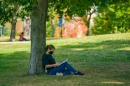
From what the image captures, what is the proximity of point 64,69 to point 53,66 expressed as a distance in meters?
0.45

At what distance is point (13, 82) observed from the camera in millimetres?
13578

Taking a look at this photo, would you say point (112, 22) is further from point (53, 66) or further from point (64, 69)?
point (53, 66)

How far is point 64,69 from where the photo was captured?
49.6ft

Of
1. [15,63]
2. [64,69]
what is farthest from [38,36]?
[15,63]

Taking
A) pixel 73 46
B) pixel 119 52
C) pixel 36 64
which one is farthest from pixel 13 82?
pixel 73 46

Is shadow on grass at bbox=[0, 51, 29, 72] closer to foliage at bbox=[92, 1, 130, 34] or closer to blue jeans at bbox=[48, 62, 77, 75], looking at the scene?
blue jeans at bbox=[48, 62, 77, 75]

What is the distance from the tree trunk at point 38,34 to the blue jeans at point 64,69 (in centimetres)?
A: 70

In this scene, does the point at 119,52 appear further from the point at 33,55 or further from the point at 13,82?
the point at 13,82

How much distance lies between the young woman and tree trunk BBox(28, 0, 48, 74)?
40 cm

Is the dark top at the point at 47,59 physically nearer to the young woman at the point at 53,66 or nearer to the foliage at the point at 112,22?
the young woman at the point at 53,66

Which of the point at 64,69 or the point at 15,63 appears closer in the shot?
the point at 64,69

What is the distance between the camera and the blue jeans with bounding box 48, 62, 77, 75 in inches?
586

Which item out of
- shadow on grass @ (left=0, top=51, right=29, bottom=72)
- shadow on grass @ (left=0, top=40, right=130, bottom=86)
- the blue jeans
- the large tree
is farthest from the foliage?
the blue jeans

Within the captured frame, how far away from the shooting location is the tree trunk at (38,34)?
1526cm
